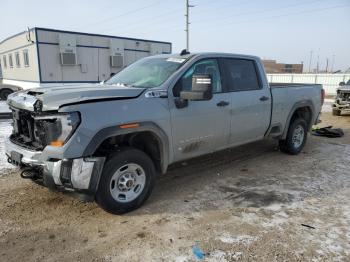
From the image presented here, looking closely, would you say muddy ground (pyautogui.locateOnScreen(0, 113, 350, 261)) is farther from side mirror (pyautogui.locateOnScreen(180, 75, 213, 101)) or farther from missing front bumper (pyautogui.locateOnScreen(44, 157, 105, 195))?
side mirror (pyautogui.locateOnScreen(180, 75, 213, 101))

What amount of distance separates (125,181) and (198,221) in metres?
0.99

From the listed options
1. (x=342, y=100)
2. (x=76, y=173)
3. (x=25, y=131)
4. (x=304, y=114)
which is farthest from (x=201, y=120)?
(x=342, y=100)

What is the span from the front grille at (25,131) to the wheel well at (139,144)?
0.70m

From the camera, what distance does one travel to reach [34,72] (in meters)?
20.0

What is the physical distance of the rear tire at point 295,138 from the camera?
20.7 ft

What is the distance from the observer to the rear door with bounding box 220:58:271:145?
15.8 ft

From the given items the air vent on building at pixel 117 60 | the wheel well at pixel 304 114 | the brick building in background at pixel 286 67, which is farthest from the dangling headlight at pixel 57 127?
the brick building in background at pixel 286 67

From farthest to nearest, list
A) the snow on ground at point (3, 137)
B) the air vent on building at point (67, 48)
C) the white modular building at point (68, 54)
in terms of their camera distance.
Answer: the air vent on building at point (67, 48) < the white modular building at point (68, 54) < the snow on ground at point (3, 137)

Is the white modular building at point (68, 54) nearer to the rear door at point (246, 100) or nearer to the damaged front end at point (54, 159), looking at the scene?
the rear door at point (246, 100)

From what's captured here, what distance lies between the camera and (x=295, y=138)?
6535 mm

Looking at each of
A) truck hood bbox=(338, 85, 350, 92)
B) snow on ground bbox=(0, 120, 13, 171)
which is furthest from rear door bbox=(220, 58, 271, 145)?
truck hood bbox=(338, 85, 350, 92)

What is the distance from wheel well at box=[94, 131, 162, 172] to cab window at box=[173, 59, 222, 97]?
0.66 meters

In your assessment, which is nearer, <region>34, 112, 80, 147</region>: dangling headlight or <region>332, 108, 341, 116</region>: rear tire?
<region>34, 112, 80, 147</region>: dangling headlight

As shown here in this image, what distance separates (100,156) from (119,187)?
50cm
